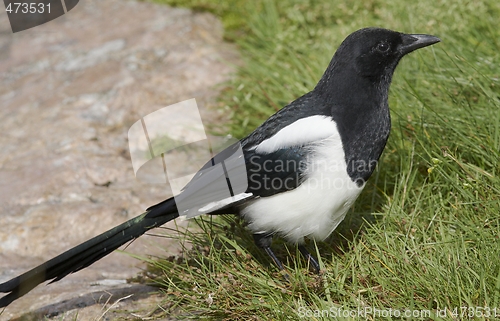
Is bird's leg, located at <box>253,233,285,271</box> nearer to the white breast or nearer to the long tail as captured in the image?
the white breast

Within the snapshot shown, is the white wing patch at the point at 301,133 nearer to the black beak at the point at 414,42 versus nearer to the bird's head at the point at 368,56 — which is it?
the bird's head at the point at 368,56

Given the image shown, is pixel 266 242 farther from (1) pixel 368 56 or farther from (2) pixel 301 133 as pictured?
(1) pixel 368 56

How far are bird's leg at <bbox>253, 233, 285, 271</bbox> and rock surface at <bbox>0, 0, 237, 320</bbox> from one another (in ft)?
1.58

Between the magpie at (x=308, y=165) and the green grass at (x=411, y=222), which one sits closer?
the green grass at (x=411, y=222)

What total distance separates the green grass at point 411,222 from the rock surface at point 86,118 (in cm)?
33

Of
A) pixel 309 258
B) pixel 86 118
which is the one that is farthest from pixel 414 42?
pixel 86 118

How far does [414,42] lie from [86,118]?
221 centimetres

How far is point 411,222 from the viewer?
8.03 feet

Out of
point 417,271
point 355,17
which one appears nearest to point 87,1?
point 355,17

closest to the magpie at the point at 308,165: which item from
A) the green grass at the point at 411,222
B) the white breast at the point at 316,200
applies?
the white breast at the point at 316,200

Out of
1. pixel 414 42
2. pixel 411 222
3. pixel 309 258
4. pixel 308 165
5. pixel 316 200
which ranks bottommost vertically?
pixel 309 258

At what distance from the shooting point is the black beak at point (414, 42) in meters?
2.65

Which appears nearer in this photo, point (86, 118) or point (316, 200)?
point (316, 200)

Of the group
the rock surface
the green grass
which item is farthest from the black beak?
the rock surface
